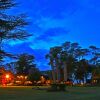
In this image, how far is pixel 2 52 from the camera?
85.3ft

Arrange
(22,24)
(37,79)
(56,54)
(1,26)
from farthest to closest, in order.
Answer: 1. (56,54)
2. (37,79)
3. (22,24)
4. (1,26)

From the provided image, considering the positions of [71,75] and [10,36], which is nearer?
[10,36]

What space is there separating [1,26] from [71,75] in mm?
117959

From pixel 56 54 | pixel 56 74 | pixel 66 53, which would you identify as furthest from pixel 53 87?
pixel 66 53

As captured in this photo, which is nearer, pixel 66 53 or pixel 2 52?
pixel 2 52

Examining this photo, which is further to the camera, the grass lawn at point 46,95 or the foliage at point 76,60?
the foliage at point 76,60

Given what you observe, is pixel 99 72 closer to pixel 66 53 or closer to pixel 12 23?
pixel 66 53

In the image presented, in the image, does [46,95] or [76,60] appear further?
[76,60]

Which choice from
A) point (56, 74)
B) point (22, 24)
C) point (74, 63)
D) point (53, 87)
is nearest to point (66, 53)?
point (74, 63)

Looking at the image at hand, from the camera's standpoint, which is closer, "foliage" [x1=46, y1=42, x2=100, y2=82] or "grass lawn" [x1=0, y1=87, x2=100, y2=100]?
"grass lawn" [x1=0, y1=87, x2=100, y2=100]

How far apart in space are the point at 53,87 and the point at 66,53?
88.3 meters

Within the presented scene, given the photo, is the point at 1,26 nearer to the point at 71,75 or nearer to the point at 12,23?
the point at 12,23

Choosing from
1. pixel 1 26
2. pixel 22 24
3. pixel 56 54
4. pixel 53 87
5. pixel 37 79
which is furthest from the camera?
pixel 56 54

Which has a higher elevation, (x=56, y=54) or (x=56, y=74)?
(x=56, y=54)
